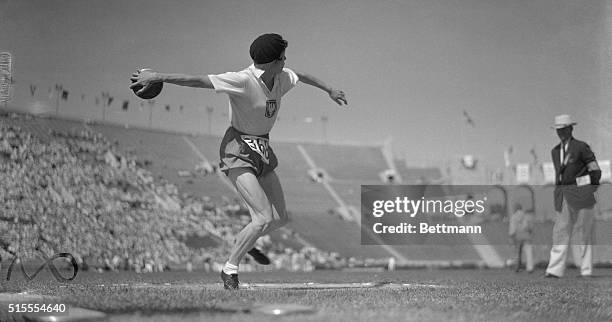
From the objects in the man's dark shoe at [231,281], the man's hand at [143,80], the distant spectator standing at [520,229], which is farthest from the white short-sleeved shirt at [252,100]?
the distant spectator standing at [520,229]

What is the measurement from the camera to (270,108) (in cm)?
517

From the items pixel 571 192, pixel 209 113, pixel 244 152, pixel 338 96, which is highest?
pixel 209 113

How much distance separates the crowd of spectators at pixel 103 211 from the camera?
19.4 meters

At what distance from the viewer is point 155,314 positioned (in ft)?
9.77

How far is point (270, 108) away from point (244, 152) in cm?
38

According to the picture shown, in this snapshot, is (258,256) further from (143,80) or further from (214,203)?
(214,203)

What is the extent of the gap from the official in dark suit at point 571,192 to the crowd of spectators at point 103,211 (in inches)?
433

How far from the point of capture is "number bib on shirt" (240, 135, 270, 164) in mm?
5086

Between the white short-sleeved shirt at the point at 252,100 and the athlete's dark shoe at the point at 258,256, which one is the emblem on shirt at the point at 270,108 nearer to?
the white short-sleeved shirt at the point at 252,100

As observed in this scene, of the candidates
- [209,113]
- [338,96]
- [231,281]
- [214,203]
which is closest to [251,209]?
[231,281]

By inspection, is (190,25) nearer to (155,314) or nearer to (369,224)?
(155,314)

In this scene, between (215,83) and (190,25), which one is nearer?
(215,83)

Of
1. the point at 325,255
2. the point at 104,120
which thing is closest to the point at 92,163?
the point at 104,120

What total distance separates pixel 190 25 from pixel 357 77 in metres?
18.6
